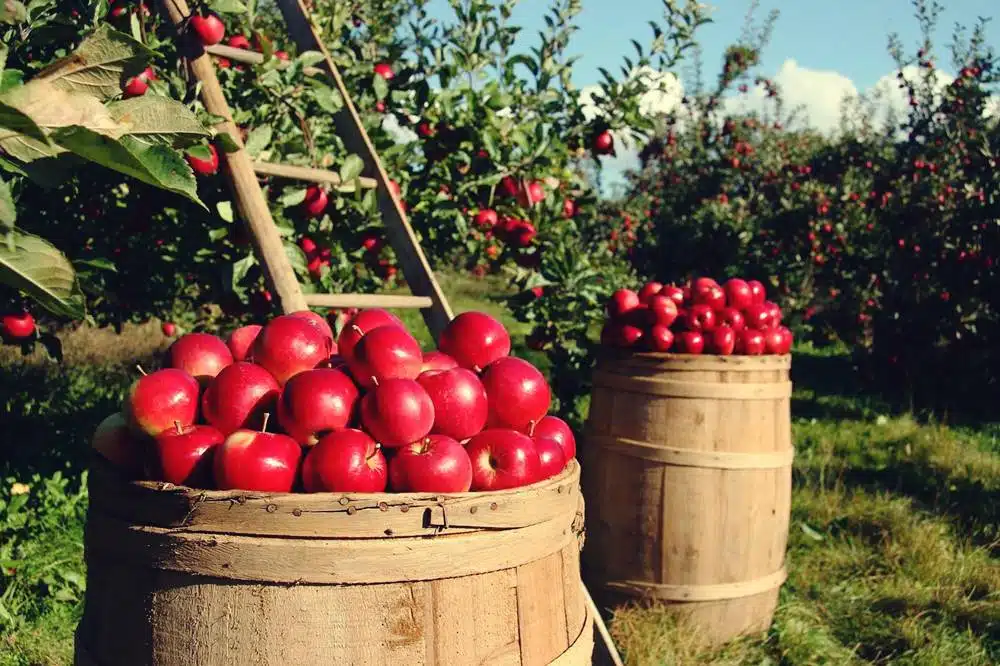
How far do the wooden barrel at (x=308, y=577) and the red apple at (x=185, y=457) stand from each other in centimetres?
7

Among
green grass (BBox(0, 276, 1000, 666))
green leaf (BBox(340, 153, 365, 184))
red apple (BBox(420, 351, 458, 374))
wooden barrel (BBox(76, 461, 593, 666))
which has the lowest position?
green grass (BBox(0, 276, 1000, 666))

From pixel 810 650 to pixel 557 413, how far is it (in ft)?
5.01

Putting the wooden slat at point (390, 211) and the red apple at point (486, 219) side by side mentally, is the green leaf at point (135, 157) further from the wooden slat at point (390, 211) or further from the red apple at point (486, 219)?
the red apple at point (486, 219)

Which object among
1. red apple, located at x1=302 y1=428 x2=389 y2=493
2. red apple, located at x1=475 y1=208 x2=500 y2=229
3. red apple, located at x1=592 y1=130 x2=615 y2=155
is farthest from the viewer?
red apple, located at x1=592 y1=130 x2=615 y2=155

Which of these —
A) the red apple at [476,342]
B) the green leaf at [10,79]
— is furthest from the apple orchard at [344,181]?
the red apple at [476,342]

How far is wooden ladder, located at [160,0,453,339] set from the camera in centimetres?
273

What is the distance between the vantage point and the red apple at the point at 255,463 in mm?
1316

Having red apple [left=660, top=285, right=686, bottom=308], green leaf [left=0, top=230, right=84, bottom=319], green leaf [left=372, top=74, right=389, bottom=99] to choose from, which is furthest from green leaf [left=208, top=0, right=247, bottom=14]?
green leaf [left=0, top=230, right=84, bottom=319]

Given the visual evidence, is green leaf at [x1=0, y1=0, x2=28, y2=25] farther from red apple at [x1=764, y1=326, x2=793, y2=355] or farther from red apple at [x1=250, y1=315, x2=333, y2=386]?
red apple at [x1=764, y1=326, x2=793, y2=355]

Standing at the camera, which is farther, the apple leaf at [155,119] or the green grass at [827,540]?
the green grass at [827,540]

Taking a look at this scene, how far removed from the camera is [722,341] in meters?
3.21

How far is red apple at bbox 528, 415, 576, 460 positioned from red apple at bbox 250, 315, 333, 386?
0.44 meters

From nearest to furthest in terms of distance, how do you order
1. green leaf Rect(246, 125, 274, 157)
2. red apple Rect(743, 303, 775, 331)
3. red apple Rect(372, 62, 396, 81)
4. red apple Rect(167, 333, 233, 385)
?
red apple Rect(167, 333, 233, 385) < green leaf Rect(246, 125, 274, 157) < red apple Rect(743, 303, 775, 331) < red apple Rect(372, 62, 396, 81)

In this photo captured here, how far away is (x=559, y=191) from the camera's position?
4016 millimetres
